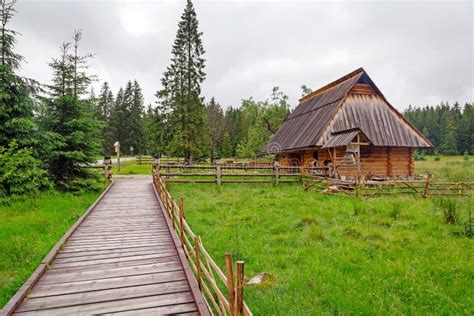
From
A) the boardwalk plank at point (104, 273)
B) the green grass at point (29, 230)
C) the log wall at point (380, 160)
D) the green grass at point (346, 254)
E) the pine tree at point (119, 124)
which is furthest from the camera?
the pine tree at point (119, 124)

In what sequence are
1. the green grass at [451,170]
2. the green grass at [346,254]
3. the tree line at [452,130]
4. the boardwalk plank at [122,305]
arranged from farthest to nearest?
the tree line at [452,130]
the green grass at [451,170]
the green grass at [346,254]
the boardwalk plank at [122,305]

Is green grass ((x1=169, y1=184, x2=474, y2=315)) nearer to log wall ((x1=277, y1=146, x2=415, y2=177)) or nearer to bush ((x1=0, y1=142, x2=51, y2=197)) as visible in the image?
Answer: bush ((x1=0, y1=142, x2=51, y2=197))

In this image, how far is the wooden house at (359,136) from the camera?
19016 mm

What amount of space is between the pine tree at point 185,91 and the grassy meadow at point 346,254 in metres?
17.9

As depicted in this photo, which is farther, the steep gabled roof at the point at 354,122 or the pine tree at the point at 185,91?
the pine tree at the point at 185,91

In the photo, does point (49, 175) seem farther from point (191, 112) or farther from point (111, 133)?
point (111, 133)

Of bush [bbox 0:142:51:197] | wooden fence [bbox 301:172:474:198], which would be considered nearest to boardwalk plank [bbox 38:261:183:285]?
bush [bbox 0:142:51:197]

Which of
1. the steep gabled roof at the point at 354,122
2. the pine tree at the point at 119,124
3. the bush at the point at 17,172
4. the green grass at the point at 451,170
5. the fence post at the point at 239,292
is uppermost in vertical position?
the pine tree at the point at 119,124

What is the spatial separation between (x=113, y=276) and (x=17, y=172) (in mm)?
8417

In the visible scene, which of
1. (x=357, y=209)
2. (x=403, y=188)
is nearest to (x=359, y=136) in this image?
(x=403, y=188)

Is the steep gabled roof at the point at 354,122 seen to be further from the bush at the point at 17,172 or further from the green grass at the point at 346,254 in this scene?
the bush at the point at 17,172

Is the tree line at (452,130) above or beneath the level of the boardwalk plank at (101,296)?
above

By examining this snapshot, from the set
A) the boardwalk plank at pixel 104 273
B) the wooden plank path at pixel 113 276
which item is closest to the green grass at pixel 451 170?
the wooden plank path at pixel 113 276

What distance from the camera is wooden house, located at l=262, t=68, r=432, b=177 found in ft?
62.4
